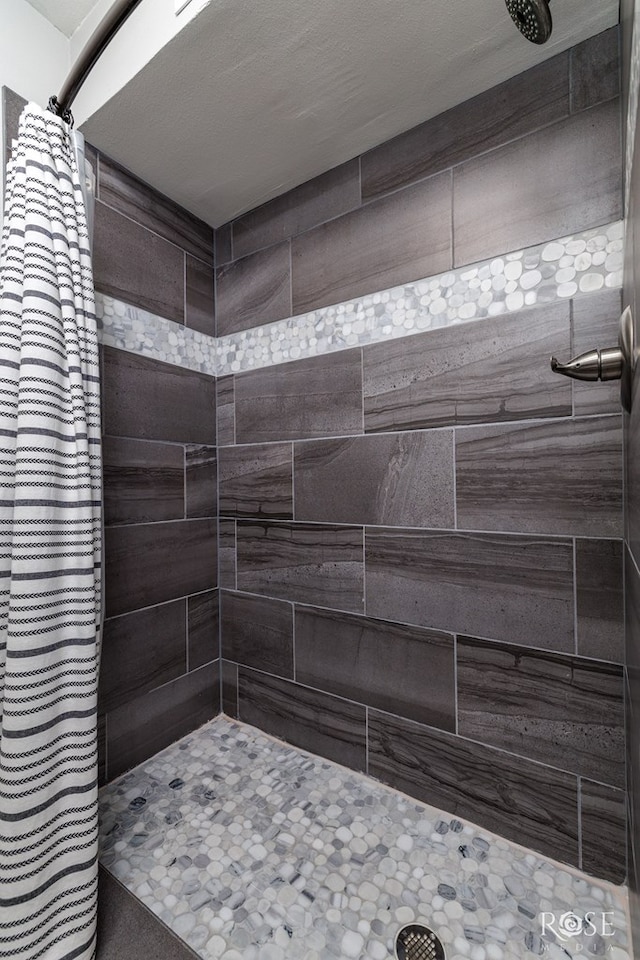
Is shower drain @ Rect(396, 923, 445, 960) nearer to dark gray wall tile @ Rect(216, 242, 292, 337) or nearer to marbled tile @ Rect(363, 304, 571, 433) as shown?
marbled tile @ Rect(363, 304, 571, 433)

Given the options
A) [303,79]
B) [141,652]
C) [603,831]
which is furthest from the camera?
[141,652]


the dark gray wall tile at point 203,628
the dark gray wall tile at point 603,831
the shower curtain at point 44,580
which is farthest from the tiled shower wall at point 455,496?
the shower curtain at point 44,580

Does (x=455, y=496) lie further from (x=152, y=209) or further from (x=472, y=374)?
(x=152, y=209)

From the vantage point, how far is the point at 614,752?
98cm

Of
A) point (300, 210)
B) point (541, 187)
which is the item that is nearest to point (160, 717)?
point (300, 210)

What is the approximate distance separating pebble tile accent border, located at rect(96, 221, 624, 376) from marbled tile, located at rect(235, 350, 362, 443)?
46 millimetres

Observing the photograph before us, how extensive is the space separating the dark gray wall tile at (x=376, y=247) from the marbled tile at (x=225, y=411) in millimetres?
410

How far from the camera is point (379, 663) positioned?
131cm

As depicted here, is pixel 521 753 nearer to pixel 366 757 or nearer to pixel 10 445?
pixel 366 757

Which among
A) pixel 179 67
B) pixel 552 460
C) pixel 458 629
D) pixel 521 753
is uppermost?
pixel 179 67

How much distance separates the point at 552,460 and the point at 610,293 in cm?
40

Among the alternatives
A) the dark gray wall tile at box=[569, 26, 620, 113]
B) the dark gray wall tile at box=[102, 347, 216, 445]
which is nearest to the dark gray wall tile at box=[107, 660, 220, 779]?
the dark gray wall tile at box=[102, 347, 216, 445]

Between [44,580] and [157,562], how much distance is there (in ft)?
2.02

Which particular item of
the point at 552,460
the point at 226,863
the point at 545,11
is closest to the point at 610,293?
the point at 552,460
